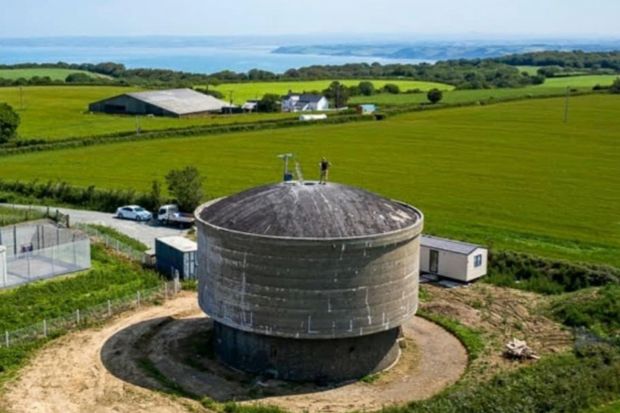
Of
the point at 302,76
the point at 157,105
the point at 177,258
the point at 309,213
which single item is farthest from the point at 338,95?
the point at 309,213

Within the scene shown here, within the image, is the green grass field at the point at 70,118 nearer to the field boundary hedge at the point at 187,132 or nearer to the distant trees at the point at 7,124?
the field boundary hedge at the point at 187,132

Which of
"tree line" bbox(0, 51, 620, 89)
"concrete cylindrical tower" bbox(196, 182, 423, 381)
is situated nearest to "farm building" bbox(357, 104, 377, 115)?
"tree line" bbox(0, 51, 620, 89)

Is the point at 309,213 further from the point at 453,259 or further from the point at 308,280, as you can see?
the point at 453,259

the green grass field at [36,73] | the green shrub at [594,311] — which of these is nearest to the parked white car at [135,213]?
the green shrub at [594,311]

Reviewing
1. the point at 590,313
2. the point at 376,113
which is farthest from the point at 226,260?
the point at 376,113

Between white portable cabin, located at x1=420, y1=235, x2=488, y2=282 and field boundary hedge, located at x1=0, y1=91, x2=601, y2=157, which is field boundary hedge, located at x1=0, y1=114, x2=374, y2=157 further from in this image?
white portable cabin, located at x1=420, y1=235, x2=488, y2=282

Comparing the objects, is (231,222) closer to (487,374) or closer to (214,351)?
(214,351)
